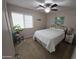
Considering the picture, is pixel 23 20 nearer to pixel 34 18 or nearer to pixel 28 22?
pixel 28 22

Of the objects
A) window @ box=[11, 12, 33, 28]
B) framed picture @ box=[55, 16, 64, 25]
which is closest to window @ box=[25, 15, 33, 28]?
window @ box=[11, 12, 33, 28]

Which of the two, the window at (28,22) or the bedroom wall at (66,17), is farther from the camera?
the window at (28,22)

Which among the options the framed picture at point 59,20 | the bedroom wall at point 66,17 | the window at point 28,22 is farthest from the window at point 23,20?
the framed picture at point 59,20

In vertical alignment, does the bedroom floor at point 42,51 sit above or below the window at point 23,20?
below

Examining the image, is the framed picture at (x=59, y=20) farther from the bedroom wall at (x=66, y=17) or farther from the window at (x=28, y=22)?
the window at (x=28, y=22)

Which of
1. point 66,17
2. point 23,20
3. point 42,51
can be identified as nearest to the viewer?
point 66,17

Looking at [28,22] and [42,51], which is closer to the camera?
[28,22]

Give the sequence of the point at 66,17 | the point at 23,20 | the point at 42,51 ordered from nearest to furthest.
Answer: the point at 66,17, the point at 23,20, the point at 42,51

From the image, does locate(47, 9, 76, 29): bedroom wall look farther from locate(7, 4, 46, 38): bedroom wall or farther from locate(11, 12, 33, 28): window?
locate(11, 12, 33, 28): window

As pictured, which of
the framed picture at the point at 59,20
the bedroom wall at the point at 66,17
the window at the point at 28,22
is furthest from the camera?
the window at the point at 28,22

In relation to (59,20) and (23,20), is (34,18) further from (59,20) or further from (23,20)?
(59,20)

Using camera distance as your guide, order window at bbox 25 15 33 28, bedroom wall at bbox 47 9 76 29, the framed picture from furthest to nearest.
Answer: window at bbox 25 15 33 28
the framed picture
bedroom wall at bbox 47 9 76 29

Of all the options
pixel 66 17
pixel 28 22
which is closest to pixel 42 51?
pixel 28 22

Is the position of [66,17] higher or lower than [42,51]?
higher
